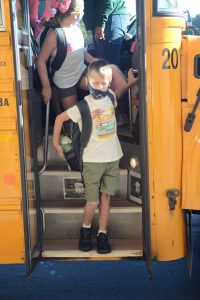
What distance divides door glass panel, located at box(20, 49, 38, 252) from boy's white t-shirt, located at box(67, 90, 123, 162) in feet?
0.86

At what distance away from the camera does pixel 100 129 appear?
283cm

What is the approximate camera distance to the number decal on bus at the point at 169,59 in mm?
2699

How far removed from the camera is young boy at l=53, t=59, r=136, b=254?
110 inches

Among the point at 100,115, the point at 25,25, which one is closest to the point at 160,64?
the point at 100,115

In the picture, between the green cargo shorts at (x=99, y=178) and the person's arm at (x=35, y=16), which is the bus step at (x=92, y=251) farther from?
the person's arm at (x=35, y=16)

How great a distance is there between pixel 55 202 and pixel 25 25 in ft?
3.95

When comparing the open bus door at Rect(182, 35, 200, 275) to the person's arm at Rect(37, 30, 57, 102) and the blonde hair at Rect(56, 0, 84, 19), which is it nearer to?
the blonde hair at Rect(56, 0, 84, 19)

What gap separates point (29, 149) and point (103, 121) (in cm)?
49

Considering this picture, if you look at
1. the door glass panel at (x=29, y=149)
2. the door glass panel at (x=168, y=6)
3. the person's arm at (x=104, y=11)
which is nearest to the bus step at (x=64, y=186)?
the door glass panel at (x=29, y=149)

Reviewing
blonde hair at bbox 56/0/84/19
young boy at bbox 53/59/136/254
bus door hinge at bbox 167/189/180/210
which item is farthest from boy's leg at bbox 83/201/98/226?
blonde hair at bbox 56/0/84/19

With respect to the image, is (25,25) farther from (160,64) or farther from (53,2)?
(160,64)

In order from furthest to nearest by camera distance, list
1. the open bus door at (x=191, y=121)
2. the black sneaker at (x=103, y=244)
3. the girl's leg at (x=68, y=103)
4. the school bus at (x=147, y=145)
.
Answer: the girl's leg at (x=68, y=103)
the black sneaker at (x=103, y=244)
the open bus door at (x=191, y=121)
the school bus at (x=147, y=145)

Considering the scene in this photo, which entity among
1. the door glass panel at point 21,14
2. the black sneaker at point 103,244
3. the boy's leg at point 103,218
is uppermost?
the door glass panel at point 21,14

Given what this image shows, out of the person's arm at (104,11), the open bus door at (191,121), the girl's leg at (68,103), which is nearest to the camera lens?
the open bus door at (191,121)
